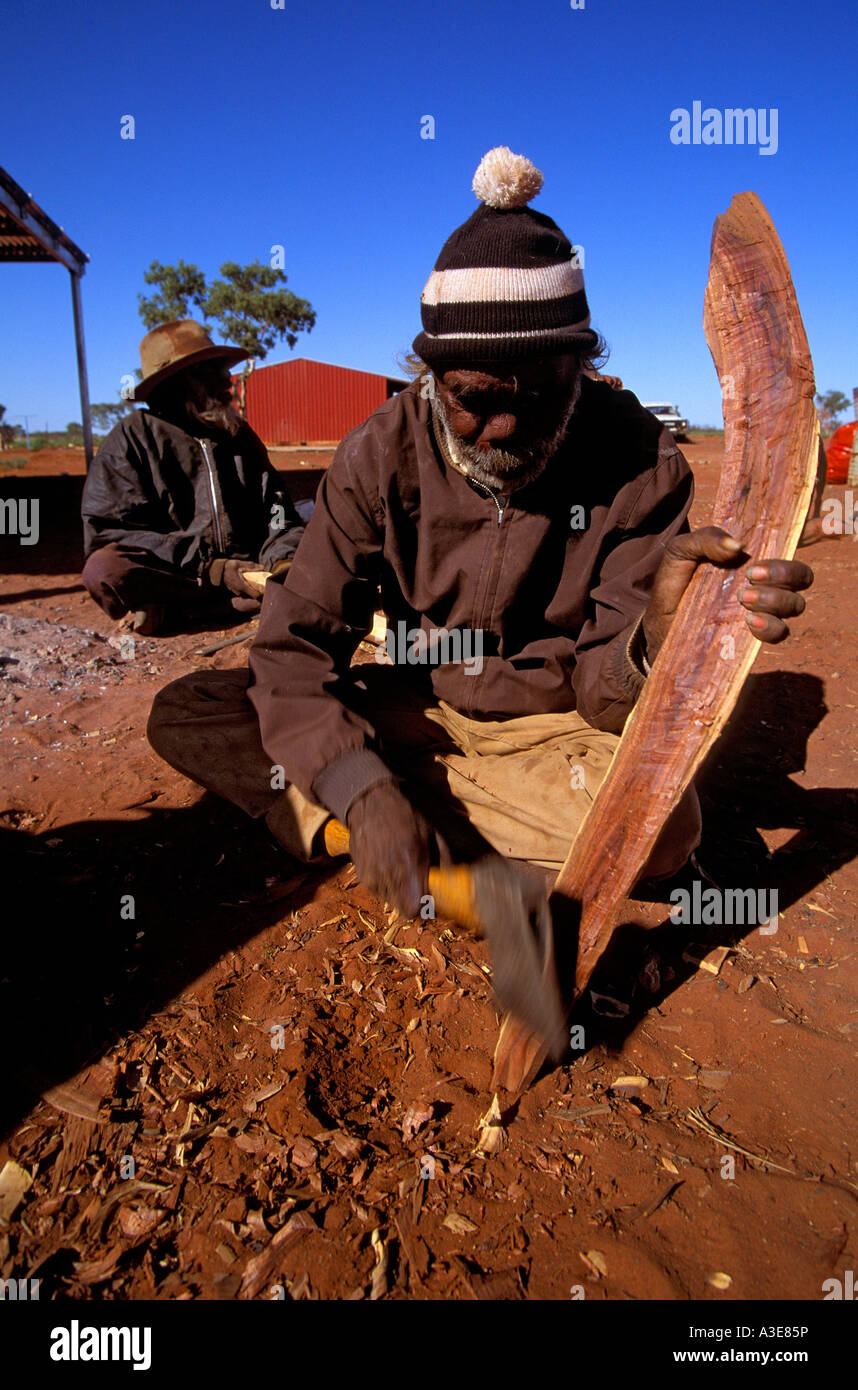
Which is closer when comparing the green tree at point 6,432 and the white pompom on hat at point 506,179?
the white pompom on hat at point 506,179

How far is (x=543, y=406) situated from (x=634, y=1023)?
5.32 feet

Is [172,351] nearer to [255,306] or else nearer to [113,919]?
[113,919]

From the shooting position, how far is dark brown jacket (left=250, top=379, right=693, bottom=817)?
2.21 metres

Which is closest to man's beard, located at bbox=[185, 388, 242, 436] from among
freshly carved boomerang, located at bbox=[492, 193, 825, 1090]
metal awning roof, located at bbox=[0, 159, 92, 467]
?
metal awning roof, located at bbox=[0, 159, 92, 467]

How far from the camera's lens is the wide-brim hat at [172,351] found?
530cm

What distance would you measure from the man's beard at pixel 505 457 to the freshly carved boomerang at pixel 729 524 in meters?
0.58

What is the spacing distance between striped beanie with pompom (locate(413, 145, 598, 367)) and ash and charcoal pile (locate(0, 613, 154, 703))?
9.65ft

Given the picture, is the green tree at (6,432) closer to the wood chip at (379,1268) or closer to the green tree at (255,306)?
the green tree at (255,306)

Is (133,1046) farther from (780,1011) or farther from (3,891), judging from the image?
(780,1011)

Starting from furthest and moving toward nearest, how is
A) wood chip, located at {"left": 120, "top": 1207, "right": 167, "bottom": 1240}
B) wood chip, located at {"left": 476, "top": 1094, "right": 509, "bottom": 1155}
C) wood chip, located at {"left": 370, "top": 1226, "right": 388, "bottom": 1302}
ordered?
wood chip, located at {"left": 476, "top": 1094, "right": 509, "bottom": 1155}, wood chip, located at {"left": 120, "top": 1207, "right": 167, "bottom": 1240}, wood chip, located at {"left": 370, "top": 1226, "right": 388, "bottom": 1302}

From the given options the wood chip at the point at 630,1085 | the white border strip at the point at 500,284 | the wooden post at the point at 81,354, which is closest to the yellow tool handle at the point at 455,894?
the wood chip at the point at 630,1085

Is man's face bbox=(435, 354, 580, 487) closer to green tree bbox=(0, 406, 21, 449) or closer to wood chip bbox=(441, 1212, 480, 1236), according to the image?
wood chip bbox=(441, 1212, 480, 1236)

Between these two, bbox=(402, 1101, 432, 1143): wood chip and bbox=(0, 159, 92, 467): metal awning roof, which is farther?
bbox=(0, 159, 92, 467): metal awning roof
